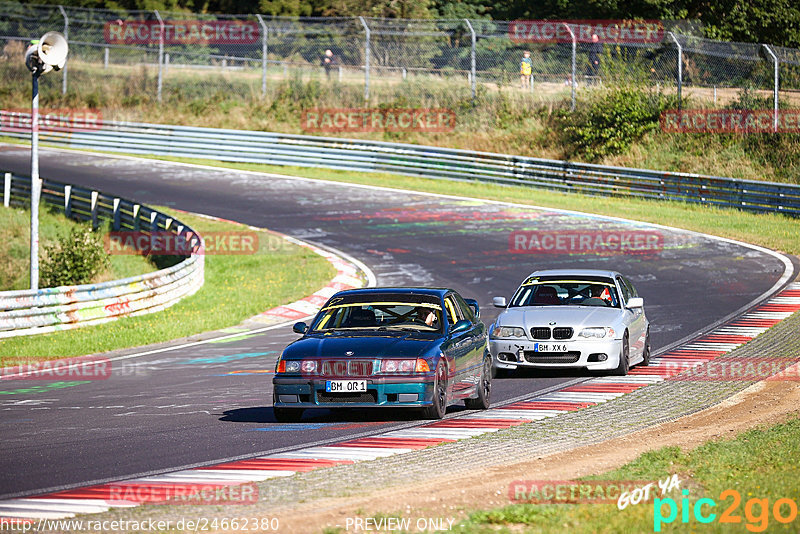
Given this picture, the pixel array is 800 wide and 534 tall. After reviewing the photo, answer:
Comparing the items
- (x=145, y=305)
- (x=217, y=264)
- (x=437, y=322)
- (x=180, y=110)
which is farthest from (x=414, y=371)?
(x=180, y=110)

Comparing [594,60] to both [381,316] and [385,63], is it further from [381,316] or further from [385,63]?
[381,316]

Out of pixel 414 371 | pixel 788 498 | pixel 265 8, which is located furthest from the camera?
pixel 265 8

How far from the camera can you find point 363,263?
26.7 metres

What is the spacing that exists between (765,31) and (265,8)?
97.5ft

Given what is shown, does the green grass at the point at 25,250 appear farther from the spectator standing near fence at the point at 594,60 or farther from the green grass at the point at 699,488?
the spectator standing near fence at the point at 594,60

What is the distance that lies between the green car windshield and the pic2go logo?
5.00 meters

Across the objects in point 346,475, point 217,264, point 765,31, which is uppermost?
point 765,31

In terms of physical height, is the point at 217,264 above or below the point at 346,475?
below

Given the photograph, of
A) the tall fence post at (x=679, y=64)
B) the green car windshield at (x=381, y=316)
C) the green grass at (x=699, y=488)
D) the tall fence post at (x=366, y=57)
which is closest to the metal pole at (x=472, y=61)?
the tall fence post at (x=366, y=57)

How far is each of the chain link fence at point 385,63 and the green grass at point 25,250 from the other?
11943 mm

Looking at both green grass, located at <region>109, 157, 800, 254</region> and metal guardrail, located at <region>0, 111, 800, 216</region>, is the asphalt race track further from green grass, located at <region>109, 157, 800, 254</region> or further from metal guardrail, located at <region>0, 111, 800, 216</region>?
metal guardrail, located at <region>0, 111, 800, 216</region>

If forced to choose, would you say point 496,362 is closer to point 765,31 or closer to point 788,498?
point 788,498

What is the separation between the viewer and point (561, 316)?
49.1ft

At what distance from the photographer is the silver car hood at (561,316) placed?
14.7 m
